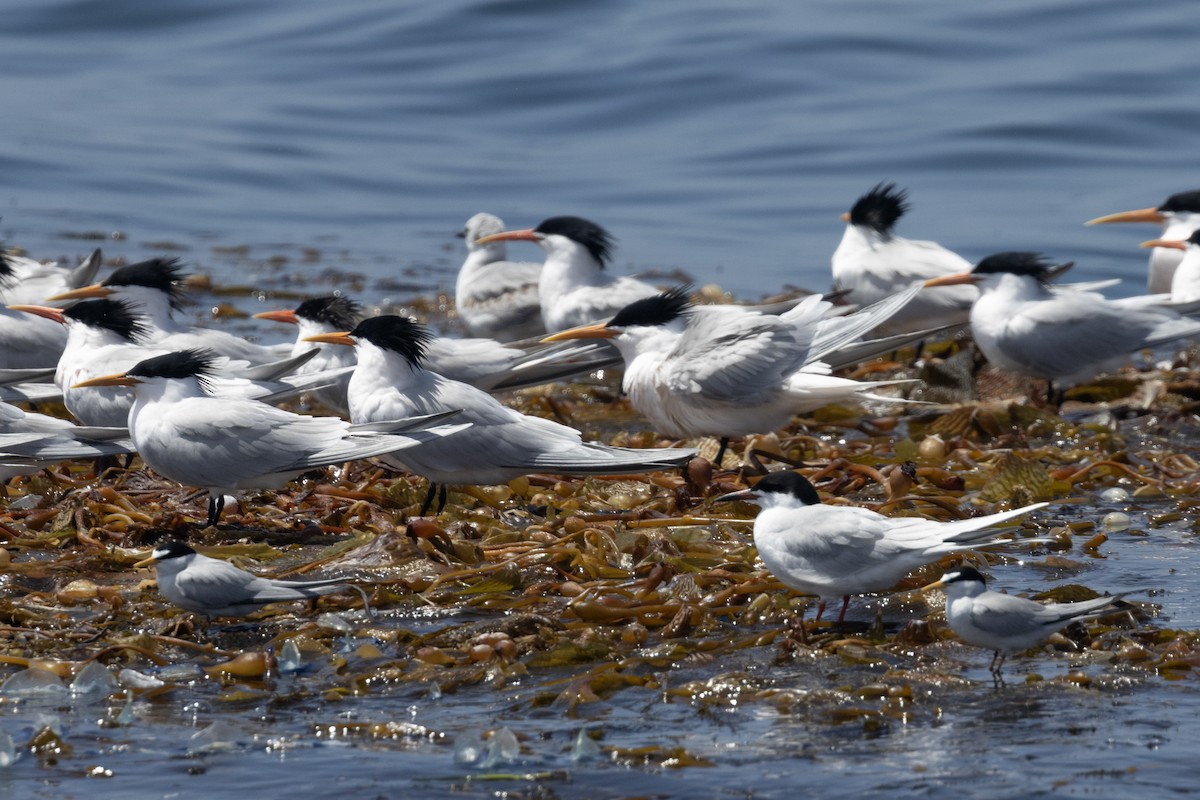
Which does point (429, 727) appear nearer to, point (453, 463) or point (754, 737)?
point (754, 737)

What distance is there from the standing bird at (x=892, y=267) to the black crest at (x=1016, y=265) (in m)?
0.52

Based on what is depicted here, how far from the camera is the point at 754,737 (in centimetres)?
376

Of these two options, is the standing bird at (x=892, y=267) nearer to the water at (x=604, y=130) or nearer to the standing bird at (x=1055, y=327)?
the standing bird at (x=1055, y=327)

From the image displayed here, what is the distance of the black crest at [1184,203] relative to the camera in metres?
10.8

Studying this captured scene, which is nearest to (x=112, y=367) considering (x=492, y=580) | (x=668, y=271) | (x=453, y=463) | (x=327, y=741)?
(x=453, y=463)

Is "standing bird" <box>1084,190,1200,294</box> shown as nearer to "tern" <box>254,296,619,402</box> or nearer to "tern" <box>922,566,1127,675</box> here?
"tern" <box>254,296,619,402</box>

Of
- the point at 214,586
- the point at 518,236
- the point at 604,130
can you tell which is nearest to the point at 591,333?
the point at 214,586

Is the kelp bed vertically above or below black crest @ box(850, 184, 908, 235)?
below

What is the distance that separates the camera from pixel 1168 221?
10.9 metres

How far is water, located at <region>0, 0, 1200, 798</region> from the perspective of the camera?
45.4 ft

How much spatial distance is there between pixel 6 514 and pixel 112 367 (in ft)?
3.08

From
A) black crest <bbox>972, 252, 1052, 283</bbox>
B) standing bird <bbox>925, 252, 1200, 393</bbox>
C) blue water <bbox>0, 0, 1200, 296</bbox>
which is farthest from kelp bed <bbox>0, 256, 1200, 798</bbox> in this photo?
blue water <bbox>0, 0, 1200, 296</bbox>

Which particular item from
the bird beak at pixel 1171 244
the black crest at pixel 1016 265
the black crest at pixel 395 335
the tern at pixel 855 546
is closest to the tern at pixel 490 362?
the black crest at pixel 395 335

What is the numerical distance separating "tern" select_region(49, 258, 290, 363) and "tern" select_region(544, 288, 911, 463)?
1.51m
